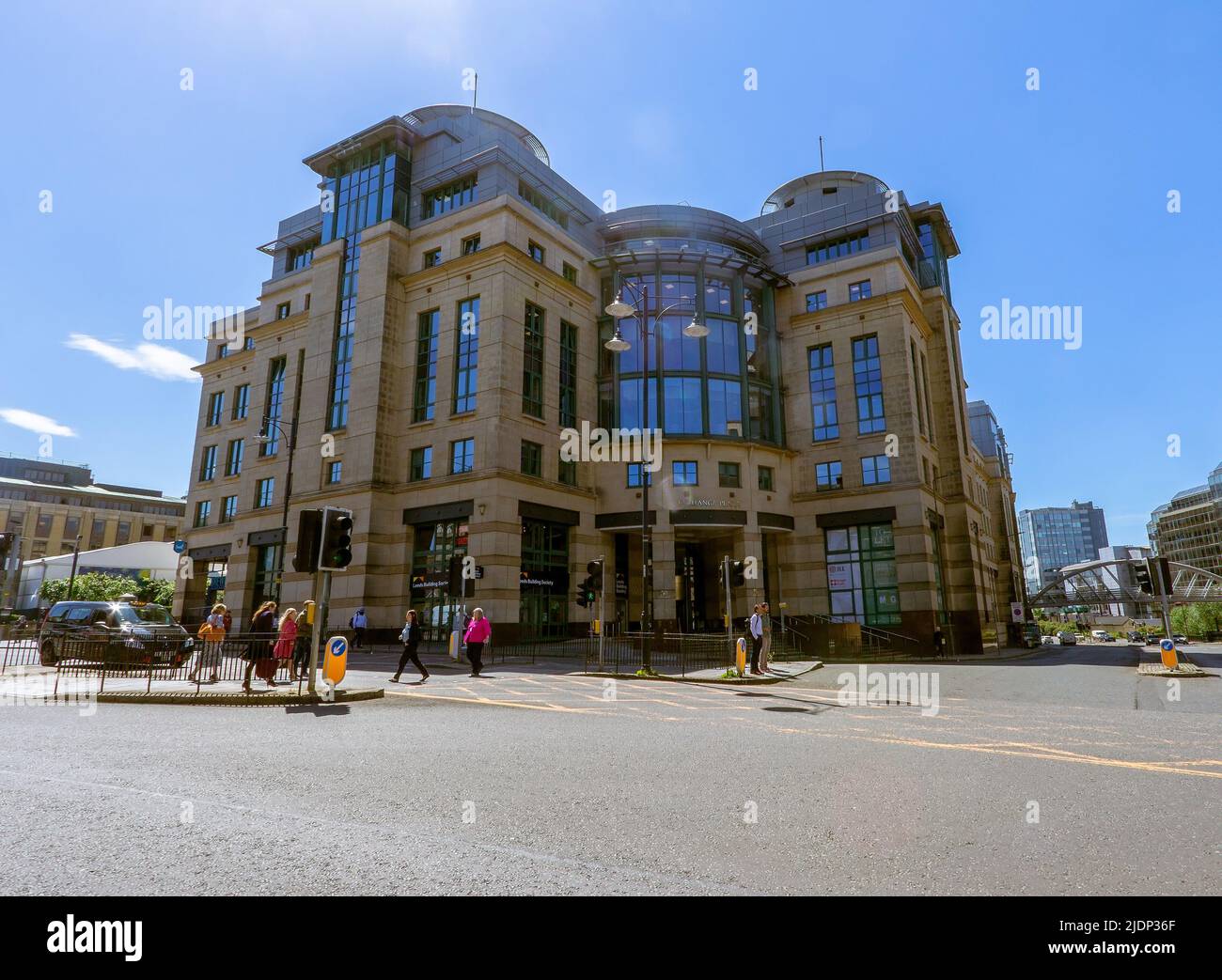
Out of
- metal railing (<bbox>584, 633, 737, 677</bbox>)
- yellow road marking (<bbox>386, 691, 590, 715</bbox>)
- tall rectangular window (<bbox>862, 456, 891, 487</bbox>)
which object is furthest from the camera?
tall rectangular window (<bbox>862, 456, 891, 487</bbox>)

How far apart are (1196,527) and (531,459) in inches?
6439

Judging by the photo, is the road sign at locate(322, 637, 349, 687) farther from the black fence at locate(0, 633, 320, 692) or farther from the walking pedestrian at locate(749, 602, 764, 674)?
the walking pedestrian at locate(749, 602, 764, 674)

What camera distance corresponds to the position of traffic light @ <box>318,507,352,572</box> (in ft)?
39.8

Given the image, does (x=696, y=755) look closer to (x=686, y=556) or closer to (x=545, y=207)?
(x=686, y=556)

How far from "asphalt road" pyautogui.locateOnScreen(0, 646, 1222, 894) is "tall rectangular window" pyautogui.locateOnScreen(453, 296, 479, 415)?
946 inches

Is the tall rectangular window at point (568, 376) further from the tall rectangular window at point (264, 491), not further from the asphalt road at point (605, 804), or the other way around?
the asphalt road at point (605, 804)

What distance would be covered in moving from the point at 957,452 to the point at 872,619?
13537 mm

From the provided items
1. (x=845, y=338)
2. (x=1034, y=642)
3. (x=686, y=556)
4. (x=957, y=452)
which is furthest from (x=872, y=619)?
(x=1034, y=642)

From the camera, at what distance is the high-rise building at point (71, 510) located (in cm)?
8400

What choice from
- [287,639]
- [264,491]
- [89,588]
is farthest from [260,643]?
[89,588]

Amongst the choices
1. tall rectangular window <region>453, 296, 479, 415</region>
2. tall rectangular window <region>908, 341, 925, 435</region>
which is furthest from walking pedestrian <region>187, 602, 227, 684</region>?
tall rectangular window <region>908, 341, 925, 435</region>

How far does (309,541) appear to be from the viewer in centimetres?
1210

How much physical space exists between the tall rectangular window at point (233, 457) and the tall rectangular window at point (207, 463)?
1920mm
